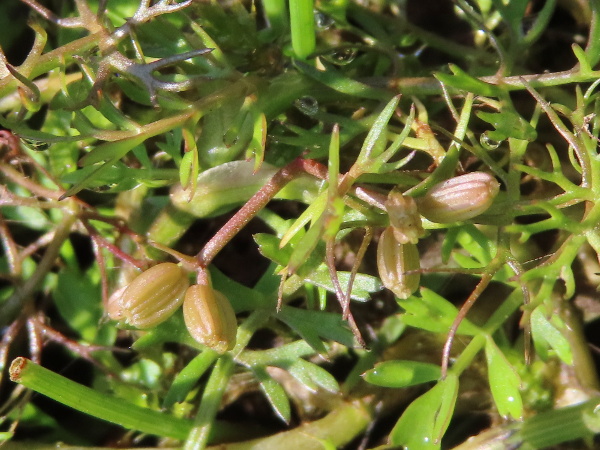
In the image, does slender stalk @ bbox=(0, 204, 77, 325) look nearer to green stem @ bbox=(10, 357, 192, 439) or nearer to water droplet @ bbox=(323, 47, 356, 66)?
green stem @ bbox=(10, 357, 192, 439)

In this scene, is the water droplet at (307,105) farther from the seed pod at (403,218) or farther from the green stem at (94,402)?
the green stem at (94,402)

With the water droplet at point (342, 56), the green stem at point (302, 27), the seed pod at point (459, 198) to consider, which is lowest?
the seed pod at point (459, 198)

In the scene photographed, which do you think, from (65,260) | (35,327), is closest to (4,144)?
(65,260)

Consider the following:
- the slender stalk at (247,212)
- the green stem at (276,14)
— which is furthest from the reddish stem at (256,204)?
the green stem at (276,14)

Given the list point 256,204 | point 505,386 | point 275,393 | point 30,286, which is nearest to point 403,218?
point 256,204

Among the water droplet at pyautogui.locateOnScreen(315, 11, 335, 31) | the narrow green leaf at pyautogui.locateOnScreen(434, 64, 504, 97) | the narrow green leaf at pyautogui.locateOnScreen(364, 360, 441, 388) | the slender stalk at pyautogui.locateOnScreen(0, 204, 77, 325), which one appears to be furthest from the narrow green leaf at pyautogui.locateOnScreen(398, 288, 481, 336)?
the slender stalk at pyautogui.locateOnScreen(0, 204, 77, 325)

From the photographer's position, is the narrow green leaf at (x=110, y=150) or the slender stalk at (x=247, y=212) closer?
the narrow green leaf at (x=110, y=150)
